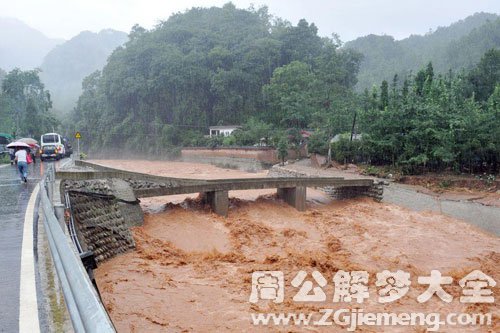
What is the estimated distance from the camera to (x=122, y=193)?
15.4m

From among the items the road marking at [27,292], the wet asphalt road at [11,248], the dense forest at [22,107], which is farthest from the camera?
the dense forest at [22,107]

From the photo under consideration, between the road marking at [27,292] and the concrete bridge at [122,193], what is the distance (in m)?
1.00

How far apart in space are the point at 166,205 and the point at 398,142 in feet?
50.5

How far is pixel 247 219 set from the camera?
1856cm

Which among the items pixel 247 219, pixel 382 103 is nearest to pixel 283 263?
pixel 247 219

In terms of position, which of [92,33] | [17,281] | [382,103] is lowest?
[17,281]

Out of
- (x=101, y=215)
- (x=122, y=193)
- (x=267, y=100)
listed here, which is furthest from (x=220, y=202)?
(x=267, y=100)

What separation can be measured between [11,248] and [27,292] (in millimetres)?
2125

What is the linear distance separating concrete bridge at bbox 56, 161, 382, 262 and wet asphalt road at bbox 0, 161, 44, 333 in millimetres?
973

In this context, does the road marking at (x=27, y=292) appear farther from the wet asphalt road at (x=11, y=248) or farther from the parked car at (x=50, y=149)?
the parked car at (x=50, y=149)

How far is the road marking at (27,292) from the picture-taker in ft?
11.2

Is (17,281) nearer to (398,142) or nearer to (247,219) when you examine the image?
(247,219)

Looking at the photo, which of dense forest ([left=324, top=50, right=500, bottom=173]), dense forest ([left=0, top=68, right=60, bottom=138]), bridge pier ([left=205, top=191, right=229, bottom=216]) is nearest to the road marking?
bridge pier ([left=205, top=191, right=229, bottom=216])

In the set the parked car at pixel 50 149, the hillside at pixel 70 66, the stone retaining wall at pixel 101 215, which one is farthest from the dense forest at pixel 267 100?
the hillside at pixel 70 66
